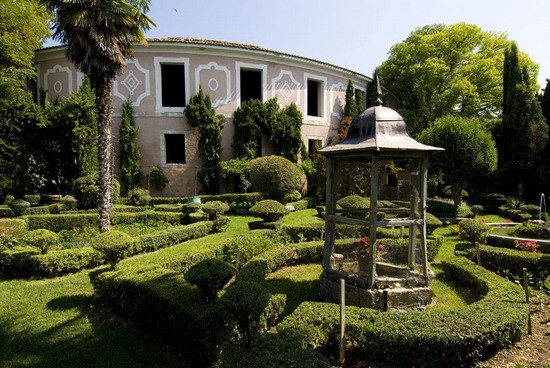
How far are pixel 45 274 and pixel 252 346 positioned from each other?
699cm

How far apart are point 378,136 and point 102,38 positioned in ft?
31.3

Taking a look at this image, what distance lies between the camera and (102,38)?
10.7 metres

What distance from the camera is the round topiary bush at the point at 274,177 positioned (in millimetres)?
17828

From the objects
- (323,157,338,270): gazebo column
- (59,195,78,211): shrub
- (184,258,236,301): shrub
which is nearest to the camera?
(184,258,236,301): shrub

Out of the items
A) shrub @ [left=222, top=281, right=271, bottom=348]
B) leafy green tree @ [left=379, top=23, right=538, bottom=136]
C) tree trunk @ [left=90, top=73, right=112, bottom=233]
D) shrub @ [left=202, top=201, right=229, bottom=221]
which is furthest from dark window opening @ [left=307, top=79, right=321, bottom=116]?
shrub @ [left=222, top=281, right=271, bottom=348]

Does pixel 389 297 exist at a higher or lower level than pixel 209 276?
lower

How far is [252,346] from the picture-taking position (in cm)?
393

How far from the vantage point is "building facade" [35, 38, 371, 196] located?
2011 centimetres

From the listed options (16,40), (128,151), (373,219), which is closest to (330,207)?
(373,219)

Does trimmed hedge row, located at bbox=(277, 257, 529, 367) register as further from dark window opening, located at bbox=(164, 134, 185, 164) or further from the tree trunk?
dark window opening, located at bbox=(164, 134, 185, 164)

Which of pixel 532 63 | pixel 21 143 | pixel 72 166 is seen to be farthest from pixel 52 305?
pixel 532 63

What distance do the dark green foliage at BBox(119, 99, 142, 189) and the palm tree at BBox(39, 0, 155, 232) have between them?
812cm

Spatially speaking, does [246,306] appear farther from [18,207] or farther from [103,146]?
[18,207]

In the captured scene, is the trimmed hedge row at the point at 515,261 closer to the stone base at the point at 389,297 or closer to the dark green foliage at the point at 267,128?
the stone base at the point at 389,297
